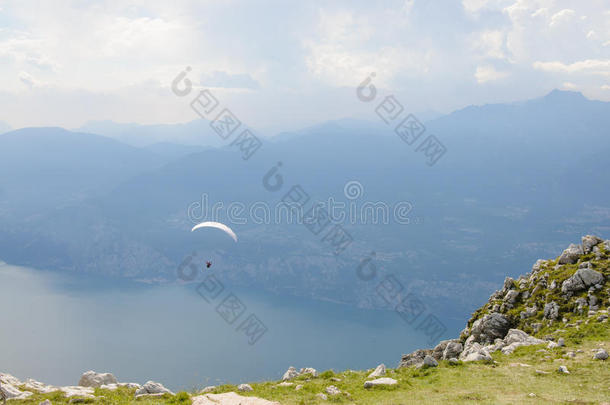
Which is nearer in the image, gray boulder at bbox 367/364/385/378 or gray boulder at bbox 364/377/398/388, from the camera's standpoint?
gray boulder at bbox 364/377/398/388

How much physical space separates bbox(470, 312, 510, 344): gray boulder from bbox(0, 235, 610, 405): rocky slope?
6 centimetres

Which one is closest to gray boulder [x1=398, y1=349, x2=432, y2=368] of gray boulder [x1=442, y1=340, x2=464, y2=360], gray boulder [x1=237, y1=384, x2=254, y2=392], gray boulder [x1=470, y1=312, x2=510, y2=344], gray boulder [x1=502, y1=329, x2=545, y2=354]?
gray boulder [x1=442, y1=340, x2=464, y2=360]

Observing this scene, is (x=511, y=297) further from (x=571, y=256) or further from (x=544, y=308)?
(x=571, y=256)

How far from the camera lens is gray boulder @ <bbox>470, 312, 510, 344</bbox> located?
85.6ft

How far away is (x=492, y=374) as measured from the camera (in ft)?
58.9

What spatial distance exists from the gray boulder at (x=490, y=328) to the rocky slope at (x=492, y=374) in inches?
2.6

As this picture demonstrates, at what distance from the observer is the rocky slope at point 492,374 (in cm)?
1562

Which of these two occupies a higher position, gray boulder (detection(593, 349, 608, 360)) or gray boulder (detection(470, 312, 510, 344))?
gray boulder (detection(470, 312, 510, 344))

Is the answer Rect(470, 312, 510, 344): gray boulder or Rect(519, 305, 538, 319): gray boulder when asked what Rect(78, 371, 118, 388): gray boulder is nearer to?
Rect(470, 312, 510, 344): gray boulder

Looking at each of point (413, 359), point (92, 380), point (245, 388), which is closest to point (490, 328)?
point (413, 359)

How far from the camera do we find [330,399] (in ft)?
51.6

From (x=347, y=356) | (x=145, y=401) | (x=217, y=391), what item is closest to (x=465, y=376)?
(x=217, y=391)

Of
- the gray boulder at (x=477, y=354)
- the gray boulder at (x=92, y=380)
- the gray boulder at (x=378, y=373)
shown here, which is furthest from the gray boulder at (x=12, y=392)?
the gray boulder at (x=477, y=354)

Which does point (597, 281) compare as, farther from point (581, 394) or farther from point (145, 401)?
point (145, 401)
